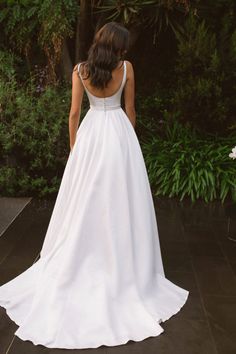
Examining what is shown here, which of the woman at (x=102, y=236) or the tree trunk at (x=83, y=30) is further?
the tree trunk at (x=83, y=30)

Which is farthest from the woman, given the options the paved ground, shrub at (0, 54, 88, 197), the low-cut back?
shrub at (0, 54, 88, 197)

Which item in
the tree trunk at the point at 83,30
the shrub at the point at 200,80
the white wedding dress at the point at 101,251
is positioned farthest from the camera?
the tree trunk at the point at 83,30

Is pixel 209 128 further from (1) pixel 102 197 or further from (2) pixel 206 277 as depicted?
(1) pixel 102 197

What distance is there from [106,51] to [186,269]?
2.03 metres

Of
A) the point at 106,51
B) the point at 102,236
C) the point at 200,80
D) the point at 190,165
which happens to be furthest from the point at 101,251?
the point at 200,80

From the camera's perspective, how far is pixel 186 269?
12.8ft

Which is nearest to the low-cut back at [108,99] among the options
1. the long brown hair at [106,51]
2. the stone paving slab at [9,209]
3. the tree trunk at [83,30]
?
the long brown hair at [106,51]

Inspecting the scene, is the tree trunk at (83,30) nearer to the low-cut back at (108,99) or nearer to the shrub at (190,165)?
the shrub at (190,165)

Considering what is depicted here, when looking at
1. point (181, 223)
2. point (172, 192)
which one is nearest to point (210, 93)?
point (172, 192)

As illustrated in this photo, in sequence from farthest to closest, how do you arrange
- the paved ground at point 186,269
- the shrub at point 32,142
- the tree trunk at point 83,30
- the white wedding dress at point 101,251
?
the tree trunk at point 83,30 → the shrub at point 32,142 → the white wedding dress at point 101,251 → the paved ground at point 186,269

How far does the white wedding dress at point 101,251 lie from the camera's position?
2.87 metres

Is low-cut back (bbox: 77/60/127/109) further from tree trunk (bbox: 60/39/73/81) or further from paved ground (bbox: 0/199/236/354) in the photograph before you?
tree trunk (bbox: 60/39/73/81)

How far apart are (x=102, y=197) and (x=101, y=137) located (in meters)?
0.44

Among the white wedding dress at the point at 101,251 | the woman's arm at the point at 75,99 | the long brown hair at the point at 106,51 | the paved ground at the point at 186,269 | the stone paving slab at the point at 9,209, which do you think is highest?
the long brown hair at the point at 106,51
